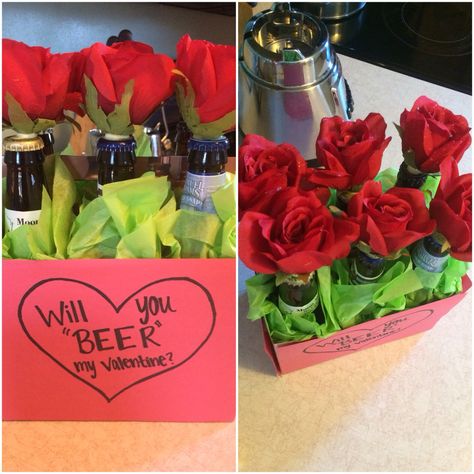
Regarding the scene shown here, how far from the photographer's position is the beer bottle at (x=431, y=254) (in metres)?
0.57

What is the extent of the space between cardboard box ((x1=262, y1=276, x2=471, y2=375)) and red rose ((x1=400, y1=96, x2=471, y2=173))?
0.51ft

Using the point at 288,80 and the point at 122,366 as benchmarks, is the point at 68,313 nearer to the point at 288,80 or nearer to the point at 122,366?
the point at 122,366

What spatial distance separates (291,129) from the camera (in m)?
0.86

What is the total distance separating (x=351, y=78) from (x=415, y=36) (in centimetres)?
24

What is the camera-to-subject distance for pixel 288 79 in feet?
2.67

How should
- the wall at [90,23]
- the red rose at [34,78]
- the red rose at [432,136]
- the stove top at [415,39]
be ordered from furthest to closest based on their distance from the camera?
1. the wall at [90,23]
2. the stove top at [415,39]
3. the red rose at [432,136]
4. the red rose at [34,78]

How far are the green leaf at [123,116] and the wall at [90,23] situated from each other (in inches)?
33.9

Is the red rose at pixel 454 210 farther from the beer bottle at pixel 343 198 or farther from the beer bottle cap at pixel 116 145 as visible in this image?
the beer bottle cap at pixel 116 145

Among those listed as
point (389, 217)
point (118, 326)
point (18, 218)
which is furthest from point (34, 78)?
point (389, 217)

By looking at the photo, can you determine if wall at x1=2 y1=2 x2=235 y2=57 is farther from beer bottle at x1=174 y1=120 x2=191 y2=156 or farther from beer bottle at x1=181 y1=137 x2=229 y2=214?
beer bottle at x1=181 y1=137 x2=229 y2=214

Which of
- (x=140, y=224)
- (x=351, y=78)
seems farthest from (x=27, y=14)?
(x=140, y=224)

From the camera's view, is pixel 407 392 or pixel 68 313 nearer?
pixel 68 313

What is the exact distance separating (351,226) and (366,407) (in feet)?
0.80

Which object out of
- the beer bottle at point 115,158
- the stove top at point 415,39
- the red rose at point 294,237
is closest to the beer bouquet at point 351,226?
the red rose at point 294,237
